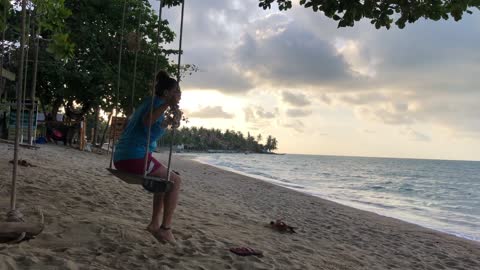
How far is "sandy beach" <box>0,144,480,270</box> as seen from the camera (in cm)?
357

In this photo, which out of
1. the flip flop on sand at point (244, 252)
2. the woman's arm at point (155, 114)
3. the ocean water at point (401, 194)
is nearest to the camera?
the woman's arm at point (155, 114)

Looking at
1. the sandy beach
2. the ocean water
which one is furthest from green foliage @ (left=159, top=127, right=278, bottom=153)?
the sandy beach

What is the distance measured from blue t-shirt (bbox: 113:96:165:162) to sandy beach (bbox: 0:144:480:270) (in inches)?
31.6

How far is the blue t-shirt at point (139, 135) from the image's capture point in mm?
3852

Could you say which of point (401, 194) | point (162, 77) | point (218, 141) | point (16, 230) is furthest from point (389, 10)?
point (218, 141)

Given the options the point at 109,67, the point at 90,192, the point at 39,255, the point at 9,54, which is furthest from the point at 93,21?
the point at 39,255

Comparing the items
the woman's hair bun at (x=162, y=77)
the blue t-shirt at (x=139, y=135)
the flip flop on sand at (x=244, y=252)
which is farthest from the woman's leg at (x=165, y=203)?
the woman's hair bun at (x=162, y=77)

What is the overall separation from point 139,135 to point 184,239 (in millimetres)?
1238

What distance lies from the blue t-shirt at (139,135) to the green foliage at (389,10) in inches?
92.9

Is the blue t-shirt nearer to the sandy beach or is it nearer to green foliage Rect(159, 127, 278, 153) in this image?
the sandy beach

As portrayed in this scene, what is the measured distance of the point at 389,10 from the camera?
16.3ft

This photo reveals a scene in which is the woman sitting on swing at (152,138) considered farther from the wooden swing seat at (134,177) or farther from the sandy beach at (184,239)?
the sandy beach at (184,239)

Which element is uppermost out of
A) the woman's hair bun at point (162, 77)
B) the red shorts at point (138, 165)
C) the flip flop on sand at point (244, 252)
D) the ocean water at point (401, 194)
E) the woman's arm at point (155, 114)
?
the woman's hair bun at point (162, 77)

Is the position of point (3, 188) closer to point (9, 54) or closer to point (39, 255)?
point (39, 255)
